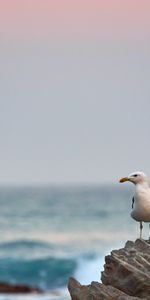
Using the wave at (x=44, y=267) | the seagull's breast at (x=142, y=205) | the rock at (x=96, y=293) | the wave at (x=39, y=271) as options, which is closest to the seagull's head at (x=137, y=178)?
the seagull's breast at (x=142, y=205)

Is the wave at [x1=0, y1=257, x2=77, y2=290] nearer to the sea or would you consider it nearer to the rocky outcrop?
the sea

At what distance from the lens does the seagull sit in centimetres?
1338

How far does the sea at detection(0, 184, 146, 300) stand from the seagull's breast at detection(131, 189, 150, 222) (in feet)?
56.8

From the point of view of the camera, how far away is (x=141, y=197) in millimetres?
13406

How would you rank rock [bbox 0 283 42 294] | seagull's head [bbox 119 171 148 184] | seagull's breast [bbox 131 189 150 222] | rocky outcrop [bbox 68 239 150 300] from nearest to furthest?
1. rocky outcrop [bbox 68 239 150 300]
2. seagull's breast [bbox 131 189 150 222]
3. seagull's head [bbox 119 171 148 184]
4. rock [bbox 0 283 42 294]

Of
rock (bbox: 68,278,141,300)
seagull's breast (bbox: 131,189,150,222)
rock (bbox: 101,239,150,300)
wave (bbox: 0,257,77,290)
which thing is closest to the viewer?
rock (bbox: 68,278,141,300)

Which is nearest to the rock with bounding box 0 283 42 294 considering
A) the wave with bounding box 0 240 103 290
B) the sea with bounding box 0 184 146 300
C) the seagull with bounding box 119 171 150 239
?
the sea with bounding box 0 184 146 300

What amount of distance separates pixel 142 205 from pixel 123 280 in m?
1.23

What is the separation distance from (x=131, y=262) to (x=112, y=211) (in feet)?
251

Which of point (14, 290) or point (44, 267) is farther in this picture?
point (44, 267)

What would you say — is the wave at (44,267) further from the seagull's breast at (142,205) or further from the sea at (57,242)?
the seagull's breast at (142,205)


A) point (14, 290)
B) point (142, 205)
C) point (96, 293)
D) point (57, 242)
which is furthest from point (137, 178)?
point (57, 242)

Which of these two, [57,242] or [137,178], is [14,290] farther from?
[57,242]

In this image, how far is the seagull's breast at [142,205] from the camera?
43.8ft
